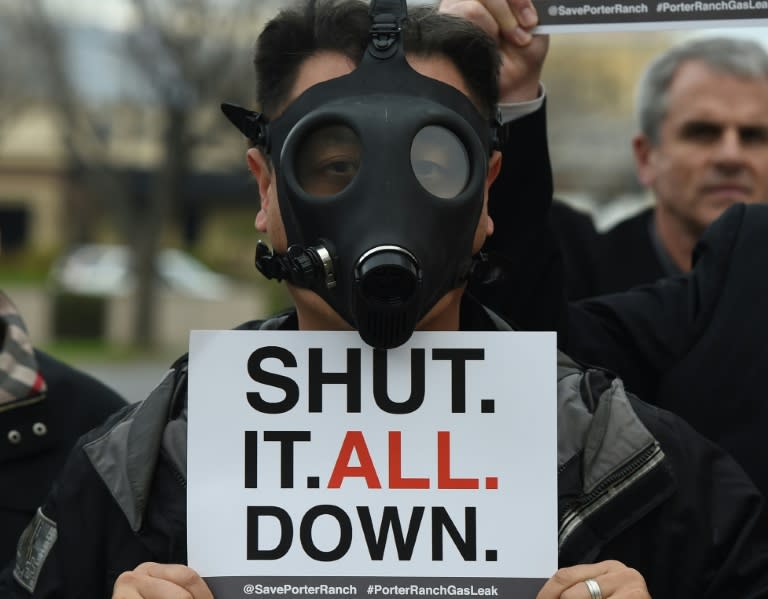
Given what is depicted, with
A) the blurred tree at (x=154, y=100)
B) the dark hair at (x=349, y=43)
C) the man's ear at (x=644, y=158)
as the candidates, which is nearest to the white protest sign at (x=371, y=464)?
the dark hair at (x=349, y=43)

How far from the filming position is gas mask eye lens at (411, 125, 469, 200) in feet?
7.53

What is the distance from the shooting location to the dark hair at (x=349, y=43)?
247cm

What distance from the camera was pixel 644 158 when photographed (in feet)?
16.4

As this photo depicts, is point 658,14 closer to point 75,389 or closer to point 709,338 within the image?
point 709,338

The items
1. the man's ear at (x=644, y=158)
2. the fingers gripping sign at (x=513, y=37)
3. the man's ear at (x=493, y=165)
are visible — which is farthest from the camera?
the man's ear at (x=644, y=158)

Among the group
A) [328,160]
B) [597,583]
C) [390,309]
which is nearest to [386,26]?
[328,160]

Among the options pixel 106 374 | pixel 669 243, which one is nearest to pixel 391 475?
pixel 669 243

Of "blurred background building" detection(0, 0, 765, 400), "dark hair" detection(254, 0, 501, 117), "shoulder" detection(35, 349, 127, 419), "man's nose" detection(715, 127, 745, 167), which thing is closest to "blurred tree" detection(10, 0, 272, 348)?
"blurred background building" detection(0, 0, 765, 400)

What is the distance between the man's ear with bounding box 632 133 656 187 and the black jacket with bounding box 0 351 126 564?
2.22 meters

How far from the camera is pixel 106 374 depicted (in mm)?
18656

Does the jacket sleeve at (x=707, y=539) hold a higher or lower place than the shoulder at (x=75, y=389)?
lower

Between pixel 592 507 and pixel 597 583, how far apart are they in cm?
22

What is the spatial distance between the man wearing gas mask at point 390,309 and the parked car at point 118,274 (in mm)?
22431

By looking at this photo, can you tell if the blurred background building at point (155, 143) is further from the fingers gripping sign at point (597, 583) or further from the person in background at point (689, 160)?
the fingers gripping sign at point (597, 583)
